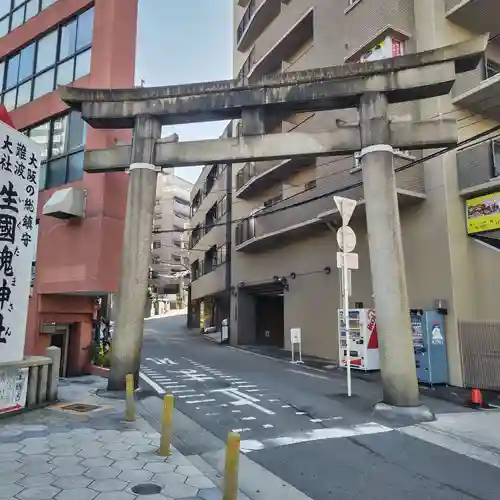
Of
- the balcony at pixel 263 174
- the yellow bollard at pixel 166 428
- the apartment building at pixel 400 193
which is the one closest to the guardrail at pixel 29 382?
the yellow bollard at pixel 166 428

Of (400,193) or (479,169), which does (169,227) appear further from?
(479,169)

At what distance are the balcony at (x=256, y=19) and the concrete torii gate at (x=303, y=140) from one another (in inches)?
623

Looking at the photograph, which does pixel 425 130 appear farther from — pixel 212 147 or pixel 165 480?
pixel 165 480

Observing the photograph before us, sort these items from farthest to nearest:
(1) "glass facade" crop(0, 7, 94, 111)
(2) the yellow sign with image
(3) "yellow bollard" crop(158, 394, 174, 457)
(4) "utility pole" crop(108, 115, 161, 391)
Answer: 1. (1) "glass facade" crop(0, 7, 94, 111)
2. (2) the yellow sign with image
3. (4) "utility pole" crop(108, 115, 161, 391)
4. (3) "yellow bollard" crop(158, 394, 174, 457)

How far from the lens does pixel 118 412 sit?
7.98 metres

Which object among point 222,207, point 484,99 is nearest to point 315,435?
point 484,99

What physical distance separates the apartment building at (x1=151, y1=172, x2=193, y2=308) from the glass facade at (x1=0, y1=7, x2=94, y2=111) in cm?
4699

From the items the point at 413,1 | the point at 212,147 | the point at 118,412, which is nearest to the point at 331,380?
the point at 118,412

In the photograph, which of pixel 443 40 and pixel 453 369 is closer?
pixel 453 369

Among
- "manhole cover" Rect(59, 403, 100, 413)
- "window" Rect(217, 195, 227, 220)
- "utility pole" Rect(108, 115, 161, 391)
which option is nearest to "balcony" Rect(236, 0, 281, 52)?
"window" Rect(217, 195, 227, 220)

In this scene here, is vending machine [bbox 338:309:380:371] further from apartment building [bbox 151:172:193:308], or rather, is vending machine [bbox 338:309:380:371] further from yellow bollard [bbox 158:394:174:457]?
apartment building [bbox 151:172:193:308]

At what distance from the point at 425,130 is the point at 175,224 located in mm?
61170

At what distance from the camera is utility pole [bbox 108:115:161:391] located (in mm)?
9617

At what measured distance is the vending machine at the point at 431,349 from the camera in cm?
1177
